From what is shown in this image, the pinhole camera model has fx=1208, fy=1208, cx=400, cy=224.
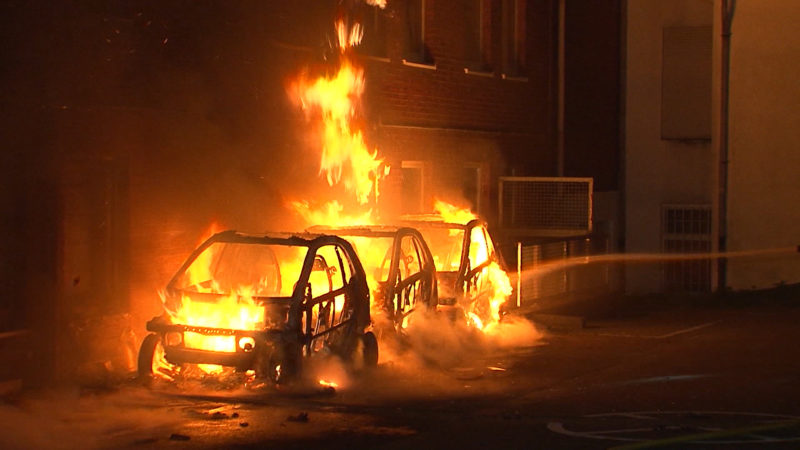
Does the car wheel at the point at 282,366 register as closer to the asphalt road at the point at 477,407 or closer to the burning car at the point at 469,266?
the asphalt road at the point at 477,407

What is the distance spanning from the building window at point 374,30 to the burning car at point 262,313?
19.9 feet

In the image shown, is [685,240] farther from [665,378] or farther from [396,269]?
[396,269]

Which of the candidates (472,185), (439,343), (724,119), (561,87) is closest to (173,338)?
(439,343)

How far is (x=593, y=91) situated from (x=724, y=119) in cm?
321

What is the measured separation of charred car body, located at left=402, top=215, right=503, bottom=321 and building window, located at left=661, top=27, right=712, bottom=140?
12000 millimetres

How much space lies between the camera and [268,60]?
54.1 feet

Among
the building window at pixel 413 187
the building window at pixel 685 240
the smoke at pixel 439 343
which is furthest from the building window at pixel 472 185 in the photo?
the building window at pixel 685 240

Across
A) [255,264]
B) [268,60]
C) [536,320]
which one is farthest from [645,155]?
[255,264]

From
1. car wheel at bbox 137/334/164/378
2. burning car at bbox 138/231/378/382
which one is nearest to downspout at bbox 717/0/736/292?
burning car at bbox 138/231/378/382

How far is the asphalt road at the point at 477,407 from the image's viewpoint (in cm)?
967

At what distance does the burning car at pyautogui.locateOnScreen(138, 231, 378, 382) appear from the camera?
38.1 ft

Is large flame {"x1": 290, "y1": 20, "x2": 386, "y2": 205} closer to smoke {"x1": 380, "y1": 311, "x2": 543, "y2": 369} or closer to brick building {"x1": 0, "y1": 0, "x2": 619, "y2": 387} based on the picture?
brick building {"x1": 0, "y1": 0, "x2": 619, "y2": 387}

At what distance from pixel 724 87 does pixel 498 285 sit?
35.6 feet

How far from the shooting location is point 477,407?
11.3 meters
